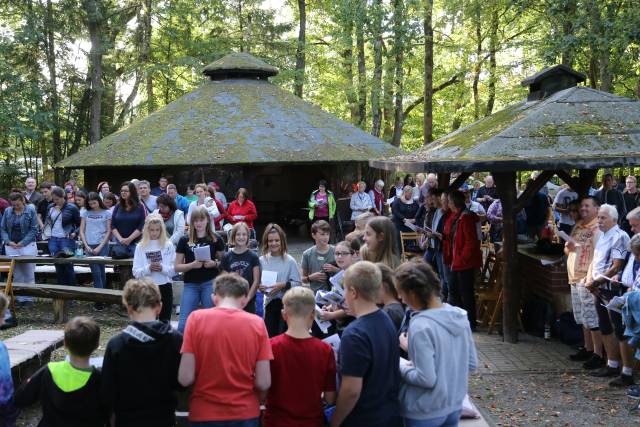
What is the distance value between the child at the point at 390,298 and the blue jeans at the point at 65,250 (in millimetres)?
8086

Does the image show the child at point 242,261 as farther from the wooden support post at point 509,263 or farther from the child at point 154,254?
the wooden support post at point 509,263

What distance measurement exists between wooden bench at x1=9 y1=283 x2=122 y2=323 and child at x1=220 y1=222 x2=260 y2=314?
10.6 ft

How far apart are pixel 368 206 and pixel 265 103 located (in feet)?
23.6

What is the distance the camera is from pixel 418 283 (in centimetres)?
409

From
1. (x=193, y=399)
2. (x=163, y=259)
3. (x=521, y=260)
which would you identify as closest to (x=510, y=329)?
(x=521, y=260)

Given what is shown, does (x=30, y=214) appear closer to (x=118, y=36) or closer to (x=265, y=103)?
(x=265, y=103)

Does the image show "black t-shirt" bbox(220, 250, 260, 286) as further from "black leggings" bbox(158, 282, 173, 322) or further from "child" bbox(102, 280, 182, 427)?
"child" bbox(102, 280, 182, 427)

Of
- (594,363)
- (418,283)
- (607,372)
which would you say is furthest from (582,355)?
(418,283)

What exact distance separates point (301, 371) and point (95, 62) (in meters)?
27.9

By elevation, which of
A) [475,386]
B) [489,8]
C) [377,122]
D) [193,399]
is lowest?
[475,386]

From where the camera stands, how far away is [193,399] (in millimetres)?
4074

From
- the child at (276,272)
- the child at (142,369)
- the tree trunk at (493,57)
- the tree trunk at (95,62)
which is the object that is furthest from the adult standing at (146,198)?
the tree trunk at (493,57)

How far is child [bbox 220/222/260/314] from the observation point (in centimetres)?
721

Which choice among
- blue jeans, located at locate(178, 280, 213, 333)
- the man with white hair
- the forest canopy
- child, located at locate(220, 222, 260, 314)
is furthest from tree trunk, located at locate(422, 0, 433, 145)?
child, located at locate(220, 222, 260, 314)
